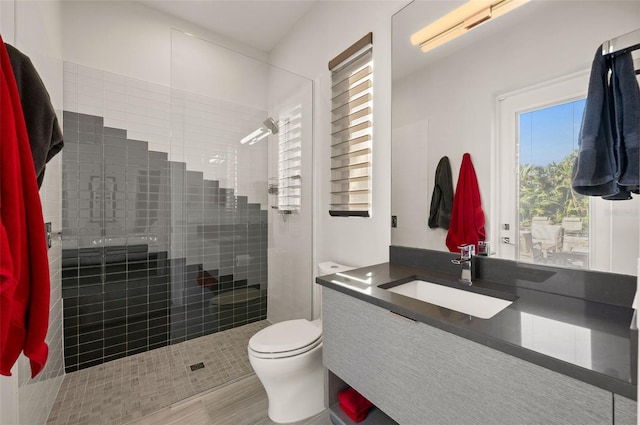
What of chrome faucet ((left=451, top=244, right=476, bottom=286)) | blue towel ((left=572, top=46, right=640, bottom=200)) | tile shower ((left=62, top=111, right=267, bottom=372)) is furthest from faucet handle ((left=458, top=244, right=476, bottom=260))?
tile shower ((left=62, top=111, right=267, bottom=372))

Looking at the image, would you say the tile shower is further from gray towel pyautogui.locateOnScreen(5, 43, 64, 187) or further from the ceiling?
the ceiling

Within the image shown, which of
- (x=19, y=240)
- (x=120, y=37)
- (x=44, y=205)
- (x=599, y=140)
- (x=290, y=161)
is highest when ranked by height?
(x=120, y=37)

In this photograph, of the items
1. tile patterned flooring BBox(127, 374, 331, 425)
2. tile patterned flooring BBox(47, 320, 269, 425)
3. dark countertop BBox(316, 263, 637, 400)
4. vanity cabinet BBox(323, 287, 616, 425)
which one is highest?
Result: dark countertop BBox(316, 263, 637, 400)

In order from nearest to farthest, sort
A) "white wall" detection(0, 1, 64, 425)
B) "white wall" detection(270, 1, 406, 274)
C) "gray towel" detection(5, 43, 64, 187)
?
1. "gray towel" detection(5, 43, 64, 187)
2. "white wall" detection(0, 1, 64, 425)
3. "white wall" detection(270, 1, 406, 274)

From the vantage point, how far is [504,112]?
4.09 feet

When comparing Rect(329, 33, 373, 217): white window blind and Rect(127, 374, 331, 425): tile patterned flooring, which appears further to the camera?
Rect(329, 33, 373, 217): white window blind

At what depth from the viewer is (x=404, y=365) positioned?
100cm

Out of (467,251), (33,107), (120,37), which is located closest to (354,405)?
(467,251)

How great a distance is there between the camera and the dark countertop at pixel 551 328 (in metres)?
Answer: 0.61

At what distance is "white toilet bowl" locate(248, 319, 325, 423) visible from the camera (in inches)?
57.7

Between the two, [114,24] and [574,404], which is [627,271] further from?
[114,24]

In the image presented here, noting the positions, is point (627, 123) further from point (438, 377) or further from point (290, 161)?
point (290, 161)

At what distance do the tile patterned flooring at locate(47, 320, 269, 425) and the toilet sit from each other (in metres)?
0.57

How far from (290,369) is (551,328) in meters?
1.18
